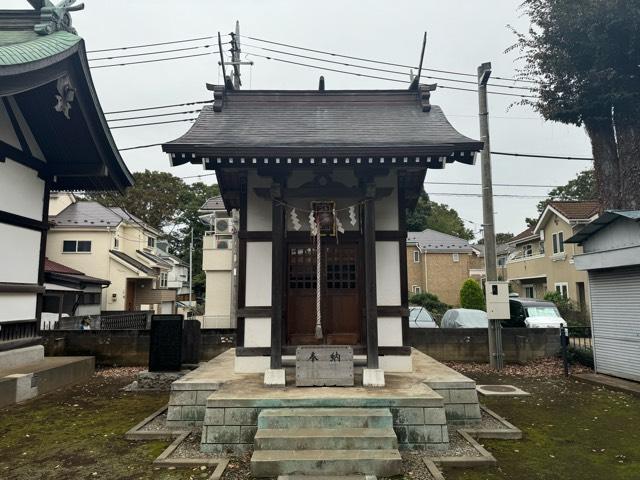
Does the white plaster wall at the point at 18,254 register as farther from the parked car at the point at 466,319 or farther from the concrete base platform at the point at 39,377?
the parked car at the point at 466,319

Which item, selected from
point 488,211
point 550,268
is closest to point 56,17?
point 488,211

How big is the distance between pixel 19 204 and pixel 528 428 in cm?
1092

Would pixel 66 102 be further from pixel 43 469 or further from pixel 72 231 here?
pixel 72 231

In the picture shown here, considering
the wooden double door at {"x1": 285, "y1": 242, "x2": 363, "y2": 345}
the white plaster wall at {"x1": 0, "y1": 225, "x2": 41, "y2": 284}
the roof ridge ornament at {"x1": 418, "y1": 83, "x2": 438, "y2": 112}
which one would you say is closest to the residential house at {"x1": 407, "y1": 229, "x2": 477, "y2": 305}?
the roof ridge ornament at {"x1": 418, "y1": 83, "x2": 438, "y2": 112}

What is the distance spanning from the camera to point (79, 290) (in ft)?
67.9

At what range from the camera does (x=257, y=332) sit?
284 inches

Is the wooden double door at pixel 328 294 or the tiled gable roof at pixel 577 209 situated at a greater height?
the tiled gable roof at pixel 577 209

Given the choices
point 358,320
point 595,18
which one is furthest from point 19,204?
point 595,18

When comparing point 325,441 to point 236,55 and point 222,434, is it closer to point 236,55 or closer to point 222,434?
point 222,434

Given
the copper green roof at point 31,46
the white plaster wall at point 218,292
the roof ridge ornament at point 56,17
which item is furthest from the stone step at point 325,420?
the white plaster wall at point 218,292

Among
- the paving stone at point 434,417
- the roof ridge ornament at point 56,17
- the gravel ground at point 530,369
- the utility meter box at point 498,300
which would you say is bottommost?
the gravel ground at point 530,369

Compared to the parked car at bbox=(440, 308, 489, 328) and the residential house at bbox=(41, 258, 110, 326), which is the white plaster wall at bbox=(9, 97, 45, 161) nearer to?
the residential house at bbox=(41, 258, 110, 326)

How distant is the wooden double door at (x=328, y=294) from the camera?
730 centimetres

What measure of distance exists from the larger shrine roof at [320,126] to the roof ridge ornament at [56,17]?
3217 mm
